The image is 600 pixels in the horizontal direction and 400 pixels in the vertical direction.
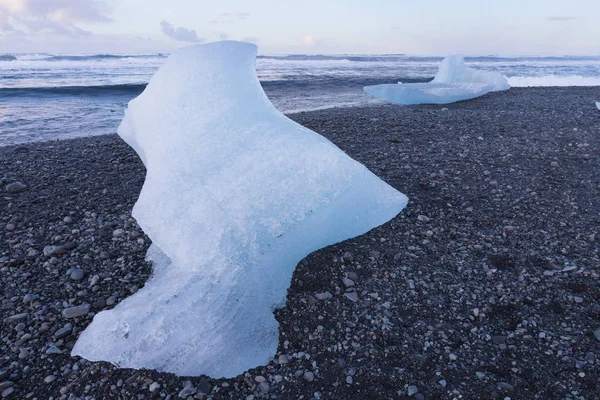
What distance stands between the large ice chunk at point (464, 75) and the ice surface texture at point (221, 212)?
34.4 feet

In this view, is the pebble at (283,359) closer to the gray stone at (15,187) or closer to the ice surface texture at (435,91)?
the gray stone at (15,187)

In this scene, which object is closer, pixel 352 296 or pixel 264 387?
pixel 264 387

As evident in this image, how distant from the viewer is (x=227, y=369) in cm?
234

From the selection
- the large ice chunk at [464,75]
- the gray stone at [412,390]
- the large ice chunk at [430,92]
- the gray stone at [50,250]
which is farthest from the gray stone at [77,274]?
the large ice chunk at [464,75]

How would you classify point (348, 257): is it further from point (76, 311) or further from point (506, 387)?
point (76, 311)

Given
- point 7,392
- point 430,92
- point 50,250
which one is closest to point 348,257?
point 7,392

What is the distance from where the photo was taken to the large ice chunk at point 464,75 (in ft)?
40.2

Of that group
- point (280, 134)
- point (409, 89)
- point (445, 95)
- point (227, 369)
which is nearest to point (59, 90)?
point (409, 89)

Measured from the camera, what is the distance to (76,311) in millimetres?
2791

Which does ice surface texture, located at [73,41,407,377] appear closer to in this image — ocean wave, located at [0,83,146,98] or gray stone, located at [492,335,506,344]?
gray stone, located at [492,335,506,344]

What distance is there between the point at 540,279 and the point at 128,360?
118 inches

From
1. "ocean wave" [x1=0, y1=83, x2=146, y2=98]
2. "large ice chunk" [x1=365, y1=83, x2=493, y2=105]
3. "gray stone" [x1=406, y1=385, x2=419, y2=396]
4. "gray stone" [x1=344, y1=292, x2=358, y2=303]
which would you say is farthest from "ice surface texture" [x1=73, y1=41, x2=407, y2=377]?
"ocean wave" [x1=0, y1=83, x2=146, y2=98]

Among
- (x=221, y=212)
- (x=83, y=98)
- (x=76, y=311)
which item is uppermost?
(x=221, y=212)

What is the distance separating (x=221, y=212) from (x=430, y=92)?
9080 mm
